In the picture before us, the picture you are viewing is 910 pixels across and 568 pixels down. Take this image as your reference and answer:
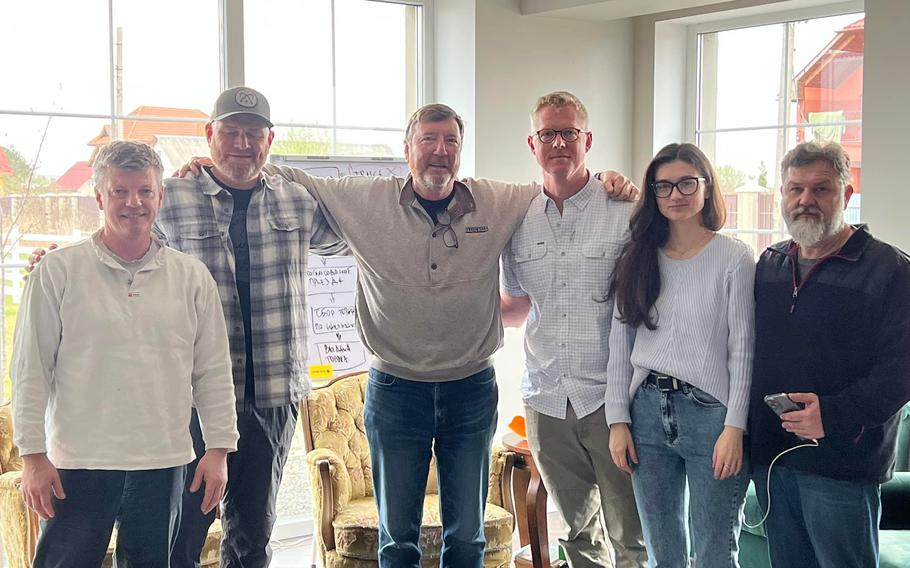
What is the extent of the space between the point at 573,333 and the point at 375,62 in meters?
2.46

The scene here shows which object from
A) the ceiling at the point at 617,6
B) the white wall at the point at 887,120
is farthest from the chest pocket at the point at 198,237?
the white wall at the point at 887,120

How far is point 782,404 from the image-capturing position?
2.19m

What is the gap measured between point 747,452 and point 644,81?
301 centimetres

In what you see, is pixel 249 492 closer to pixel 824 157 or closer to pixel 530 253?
pixel 530 253

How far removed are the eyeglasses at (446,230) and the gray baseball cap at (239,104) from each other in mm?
576

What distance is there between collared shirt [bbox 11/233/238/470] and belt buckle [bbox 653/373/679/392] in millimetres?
1201

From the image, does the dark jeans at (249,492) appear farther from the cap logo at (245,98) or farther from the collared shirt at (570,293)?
the cap logo at (245,98)

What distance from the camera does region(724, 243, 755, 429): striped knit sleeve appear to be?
2303 millimetres

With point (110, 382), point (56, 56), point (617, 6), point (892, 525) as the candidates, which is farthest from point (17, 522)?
point (617, 6)

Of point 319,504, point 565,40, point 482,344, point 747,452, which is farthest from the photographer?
point 565,40

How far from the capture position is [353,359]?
14.3 ft

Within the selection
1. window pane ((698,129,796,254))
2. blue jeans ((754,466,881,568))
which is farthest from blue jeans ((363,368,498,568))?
window pane ((698,129,796,254))

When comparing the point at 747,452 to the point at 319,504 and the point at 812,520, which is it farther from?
the point at 319,504

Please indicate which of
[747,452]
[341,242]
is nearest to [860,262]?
[747,452]
